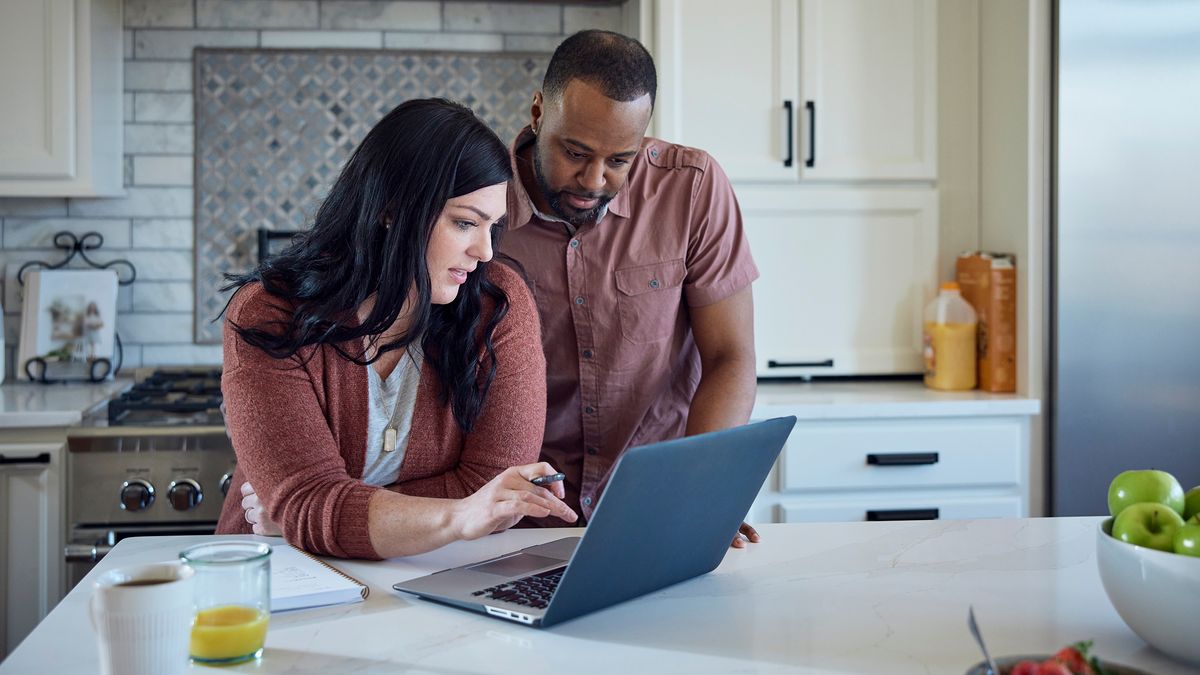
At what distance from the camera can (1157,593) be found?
1158 mm

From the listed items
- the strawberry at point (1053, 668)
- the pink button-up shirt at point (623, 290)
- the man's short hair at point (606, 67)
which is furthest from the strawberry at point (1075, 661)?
the pink button-up shirt at point (623, 290)

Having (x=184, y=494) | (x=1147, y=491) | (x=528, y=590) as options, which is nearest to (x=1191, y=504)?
(x=1147, y=491)

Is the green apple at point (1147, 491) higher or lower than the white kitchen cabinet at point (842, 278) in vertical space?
lower

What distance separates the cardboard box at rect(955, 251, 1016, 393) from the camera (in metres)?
3.06

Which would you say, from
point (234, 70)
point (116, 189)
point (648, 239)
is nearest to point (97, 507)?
point (116, 189)

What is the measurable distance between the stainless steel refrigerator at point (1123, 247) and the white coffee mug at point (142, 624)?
2.43 metres

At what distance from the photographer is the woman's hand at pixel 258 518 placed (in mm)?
1645

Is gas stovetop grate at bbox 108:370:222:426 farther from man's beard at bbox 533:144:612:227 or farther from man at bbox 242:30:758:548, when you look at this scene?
man's beard at bbox 533:144:612:227

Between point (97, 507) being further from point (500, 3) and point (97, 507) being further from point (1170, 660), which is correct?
point (1170, 660)

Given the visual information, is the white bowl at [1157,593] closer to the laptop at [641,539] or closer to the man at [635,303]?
the laptop at [641,539]

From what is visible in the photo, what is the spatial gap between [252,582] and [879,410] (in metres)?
2.03

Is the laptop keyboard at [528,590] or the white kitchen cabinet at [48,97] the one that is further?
the white kitchen cabinet at [48,97]

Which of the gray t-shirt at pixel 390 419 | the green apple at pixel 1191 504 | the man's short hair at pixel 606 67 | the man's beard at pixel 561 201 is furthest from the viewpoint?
the man's beard at pixel 561 201

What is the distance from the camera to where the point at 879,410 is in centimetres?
291
